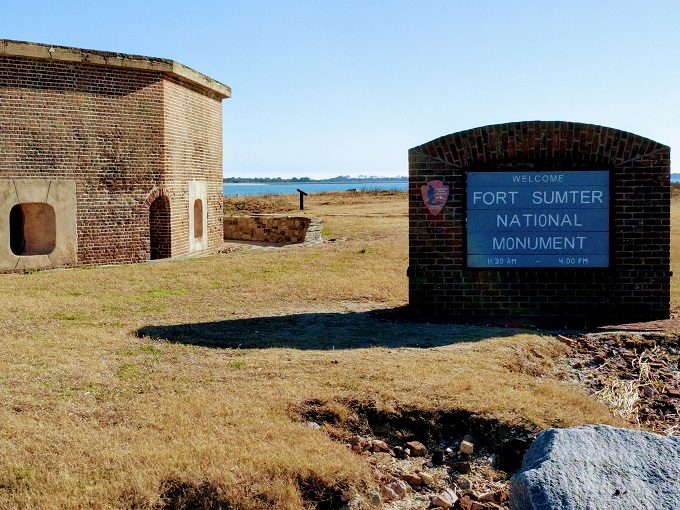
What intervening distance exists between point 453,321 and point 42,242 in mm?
10650

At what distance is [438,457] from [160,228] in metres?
14.0

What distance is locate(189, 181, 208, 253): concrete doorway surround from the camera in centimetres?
2023

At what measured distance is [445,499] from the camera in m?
5.24

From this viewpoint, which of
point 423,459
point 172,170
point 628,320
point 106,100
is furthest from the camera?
point 172,170

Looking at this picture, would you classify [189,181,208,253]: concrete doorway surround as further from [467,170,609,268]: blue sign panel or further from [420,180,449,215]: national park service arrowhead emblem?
[467,170,609,268]: blue sign panel


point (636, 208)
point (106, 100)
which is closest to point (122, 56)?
point (106, 100)

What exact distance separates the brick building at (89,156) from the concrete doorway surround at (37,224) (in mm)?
22

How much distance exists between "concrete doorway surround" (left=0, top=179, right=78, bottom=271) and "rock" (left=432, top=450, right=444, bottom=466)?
42.7 feet

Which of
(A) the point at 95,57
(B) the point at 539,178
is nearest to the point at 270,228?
(A) the point at 95,57

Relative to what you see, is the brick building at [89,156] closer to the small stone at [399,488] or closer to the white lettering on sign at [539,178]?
the white lettering on sign at [539,178]

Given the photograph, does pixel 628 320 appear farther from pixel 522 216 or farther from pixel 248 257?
pixel 248 257

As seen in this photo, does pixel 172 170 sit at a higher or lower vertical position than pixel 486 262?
higher

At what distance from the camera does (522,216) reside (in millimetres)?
10578

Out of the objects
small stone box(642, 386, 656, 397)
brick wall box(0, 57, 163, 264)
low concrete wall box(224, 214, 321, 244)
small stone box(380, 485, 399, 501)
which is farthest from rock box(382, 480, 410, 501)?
low concrete wall box(224, 214, 321, 244)
